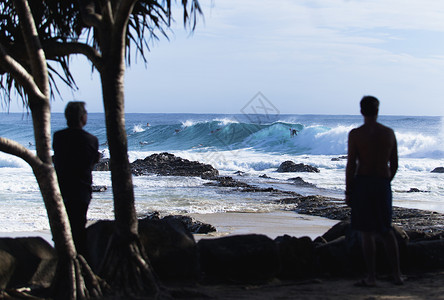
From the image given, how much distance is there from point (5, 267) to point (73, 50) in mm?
1828

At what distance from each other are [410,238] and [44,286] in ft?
12.5

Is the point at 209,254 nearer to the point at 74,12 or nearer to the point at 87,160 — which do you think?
the point at 87,160

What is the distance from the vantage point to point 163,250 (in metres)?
4.68

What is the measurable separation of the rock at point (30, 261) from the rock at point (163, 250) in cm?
36

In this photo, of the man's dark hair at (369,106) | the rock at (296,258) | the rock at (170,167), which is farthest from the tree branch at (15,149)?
the rock at (170,167)

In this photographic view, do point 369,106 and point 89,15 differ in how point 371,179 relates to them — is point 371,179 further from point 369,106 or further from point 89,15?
point 89,15

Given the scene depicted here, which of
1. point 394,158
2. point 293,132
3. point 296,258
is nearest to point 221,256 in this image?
point 296,258

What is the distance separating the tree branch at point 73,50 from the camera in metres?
4.26

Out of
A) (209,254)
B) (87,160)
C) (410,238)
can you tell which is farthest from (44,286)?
(410,238)

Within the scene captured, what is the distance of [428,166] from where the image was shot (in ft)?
79.7

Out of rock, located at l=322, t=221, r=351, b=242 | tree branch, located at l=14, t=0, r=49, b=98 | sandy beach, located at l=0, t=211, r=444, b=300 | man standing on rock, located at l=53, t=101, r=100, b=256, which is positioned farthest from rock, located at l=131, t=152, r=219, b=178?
tree branch, located at l=14, t=0, r=49, b=98

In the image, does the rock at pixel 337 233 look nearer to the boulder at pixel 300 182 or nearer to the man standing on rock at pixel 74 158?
the man standing on rock at pixel 74 158

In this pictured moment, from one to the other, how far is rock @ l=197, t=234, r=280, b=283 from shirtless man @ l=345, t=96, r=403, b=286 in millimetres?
842

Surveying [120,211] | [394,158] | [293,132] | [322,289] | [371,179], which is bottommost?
[322,289]
